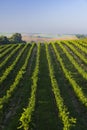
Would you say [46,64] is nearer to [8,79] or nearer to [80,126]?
[8,79]

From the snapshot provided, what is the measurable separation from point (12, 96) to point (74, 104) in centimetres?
641

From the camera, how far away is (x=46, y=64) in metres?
53.7

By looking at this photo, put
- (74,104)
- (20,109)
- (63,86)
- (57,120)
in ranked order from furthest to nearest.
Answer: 1. (63,86)
2. (74,104)
3. (20,109)
4. (57,120)

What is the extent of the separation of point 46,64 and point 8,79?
44.1ft

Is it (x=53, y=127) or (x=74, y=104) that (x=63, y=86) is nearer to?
(x=74, y=104)

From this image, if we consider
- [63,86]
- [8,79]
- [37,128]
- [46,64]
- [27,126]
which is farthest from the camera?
[46,64]

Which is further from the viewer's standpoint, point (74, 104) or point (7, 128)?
point (74, 104)

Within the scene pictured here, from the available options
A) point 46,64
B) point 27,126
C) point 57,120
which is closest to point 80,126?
point 57,120

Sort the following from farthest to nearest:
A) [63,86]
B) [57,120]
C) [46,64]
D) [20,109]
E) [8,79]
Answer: [46,64] < [8,79] < [63,86] < [20,109] < [57,120]

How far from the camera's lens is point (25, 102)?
3117 centimetres

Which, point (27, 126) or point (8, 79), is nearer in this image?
point (27, 126)

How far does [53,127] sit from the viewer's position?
25.0 metres

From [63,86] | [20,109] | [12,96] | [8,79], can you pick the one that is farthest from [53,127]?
[8,79]

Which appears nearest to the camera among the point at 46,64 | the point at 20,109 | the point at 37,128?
the point at 37,128
